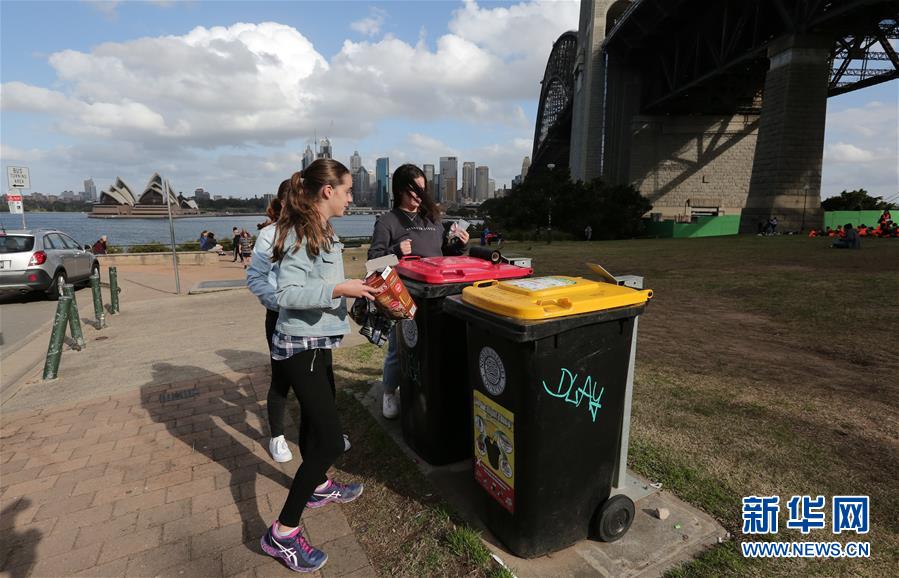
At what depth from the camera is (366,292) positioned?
7.03 ft

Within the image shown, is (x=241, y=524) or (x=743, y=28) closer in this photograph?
(x=241, y=524)

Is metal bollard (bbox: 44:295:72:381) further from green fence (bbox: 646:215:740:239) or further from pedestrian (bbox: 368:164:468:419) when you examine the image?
green fence (bbox: 646:215:740:239)

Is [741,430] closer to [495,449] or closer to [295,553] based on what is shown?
[495,449]

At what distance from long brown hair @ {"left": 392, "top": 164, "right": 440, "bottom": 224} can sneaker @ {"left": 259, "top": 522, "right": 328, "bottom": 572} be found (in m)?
2.17

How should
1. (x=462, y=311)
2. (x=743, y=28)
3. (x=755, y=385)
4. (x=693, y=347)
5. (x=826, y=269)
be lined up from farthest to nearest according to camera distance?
(x=743, y=28), (x=826, y=269), (x=693, y=347), (x=755, y=385), (x=462, y=311)

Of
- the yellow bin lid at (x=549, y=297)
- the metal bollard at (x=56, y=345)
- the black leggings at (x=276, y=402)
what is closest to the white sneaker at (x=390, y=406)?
the black leggings at (x=276, y=402)

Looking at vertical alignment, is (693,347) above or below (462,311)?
below

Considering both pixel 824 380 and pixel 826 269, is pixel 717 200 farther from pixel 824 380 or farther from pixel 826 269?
pixel 824 380

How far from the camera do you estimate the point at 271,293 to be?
112 inches

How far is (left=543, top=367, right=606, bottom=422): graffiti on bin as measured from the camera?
2051 mm

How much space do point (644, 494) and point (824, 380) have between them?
2979 millimetres

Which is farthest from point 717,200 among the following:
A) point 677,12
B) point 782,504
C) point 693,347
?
point 782,504

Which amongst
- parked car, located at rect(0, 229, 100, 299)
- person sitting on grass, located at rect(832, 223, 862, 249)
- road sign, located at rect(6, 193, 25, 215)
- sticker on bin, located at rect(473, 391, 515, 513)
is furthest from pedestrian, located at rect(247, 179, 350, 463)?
person sitting on grass, located at rect(832, 223, 862, 249)

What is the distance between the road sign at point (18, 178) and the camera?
15109 mm
